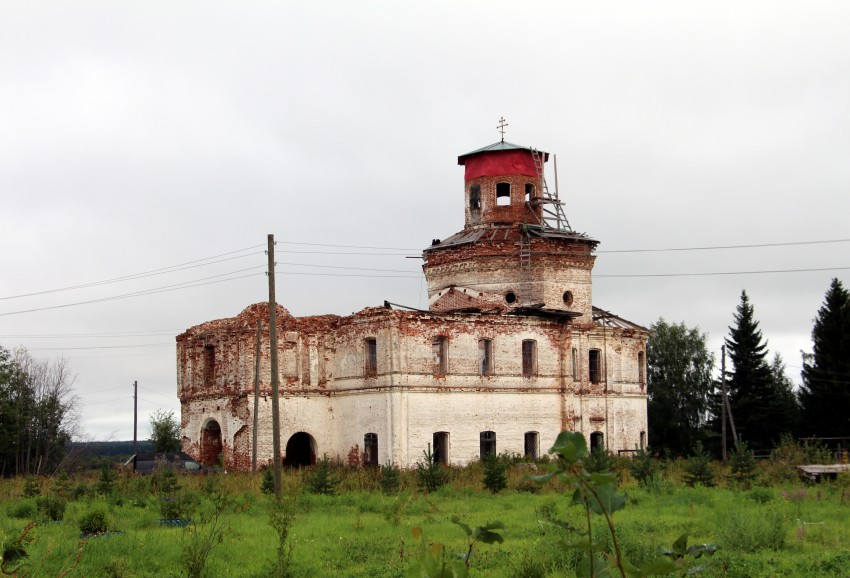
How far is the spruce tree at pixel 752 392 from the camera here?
44.6m

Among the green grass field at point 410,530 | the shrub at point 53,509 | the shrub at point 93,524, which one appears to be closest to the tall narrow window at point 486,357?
the green grass field at point 410,530

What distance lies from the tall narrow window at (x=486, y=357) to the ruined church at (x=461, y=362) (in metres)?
0.04

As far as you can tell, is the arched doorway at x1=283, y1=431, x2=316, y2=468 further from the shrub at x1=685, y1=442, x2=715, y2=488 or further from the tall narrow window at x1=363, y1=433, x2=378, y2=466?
the shrub at x1=685, y1=442, x2=715, y2=488

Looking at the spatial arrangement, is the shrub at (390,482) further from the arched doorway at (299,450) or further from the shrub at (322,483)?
the arched doorway at (299,450)

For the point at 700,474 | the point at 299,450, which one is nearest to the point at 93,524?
the point at 700,474

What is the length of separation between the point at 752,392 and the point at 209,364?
26935mm

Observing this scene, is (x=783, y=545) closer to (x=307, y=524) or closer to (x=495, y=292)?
(x=307, y=524)

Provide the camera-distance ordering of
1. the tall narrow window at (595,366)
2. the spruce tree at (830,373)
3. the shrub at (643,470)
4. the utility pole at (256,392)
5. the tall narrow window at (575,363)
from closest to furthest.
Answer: the shrub at (643,470), the utility pole at (256,392), the tall narrow window at (575,363), the tall narrow window at (595,366), the spruce tree at (830,373)

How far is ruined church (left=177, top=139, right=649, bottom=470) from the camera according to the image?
32.3 meters

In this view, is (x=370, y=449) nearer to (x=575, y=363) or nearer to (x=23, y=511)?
(x=575, y=363)

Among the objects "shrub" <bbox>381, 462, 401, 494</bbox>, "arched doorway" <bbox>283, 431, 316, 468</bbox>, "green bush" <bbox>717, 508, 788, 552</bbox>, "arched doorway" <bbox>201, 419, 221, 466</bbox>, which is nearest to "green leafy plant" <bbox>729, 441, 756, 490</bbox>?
"green bush" <bbox>717, 508, 788, 552</bbox>

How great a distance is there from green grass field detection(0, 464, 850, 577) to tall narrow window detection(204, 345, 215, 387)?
8858 millimetres

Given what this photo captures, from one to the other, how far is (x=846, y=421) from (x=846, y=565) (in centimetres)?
3184

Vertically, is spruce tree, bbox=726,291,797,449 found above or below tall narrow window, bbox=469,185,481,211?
below
